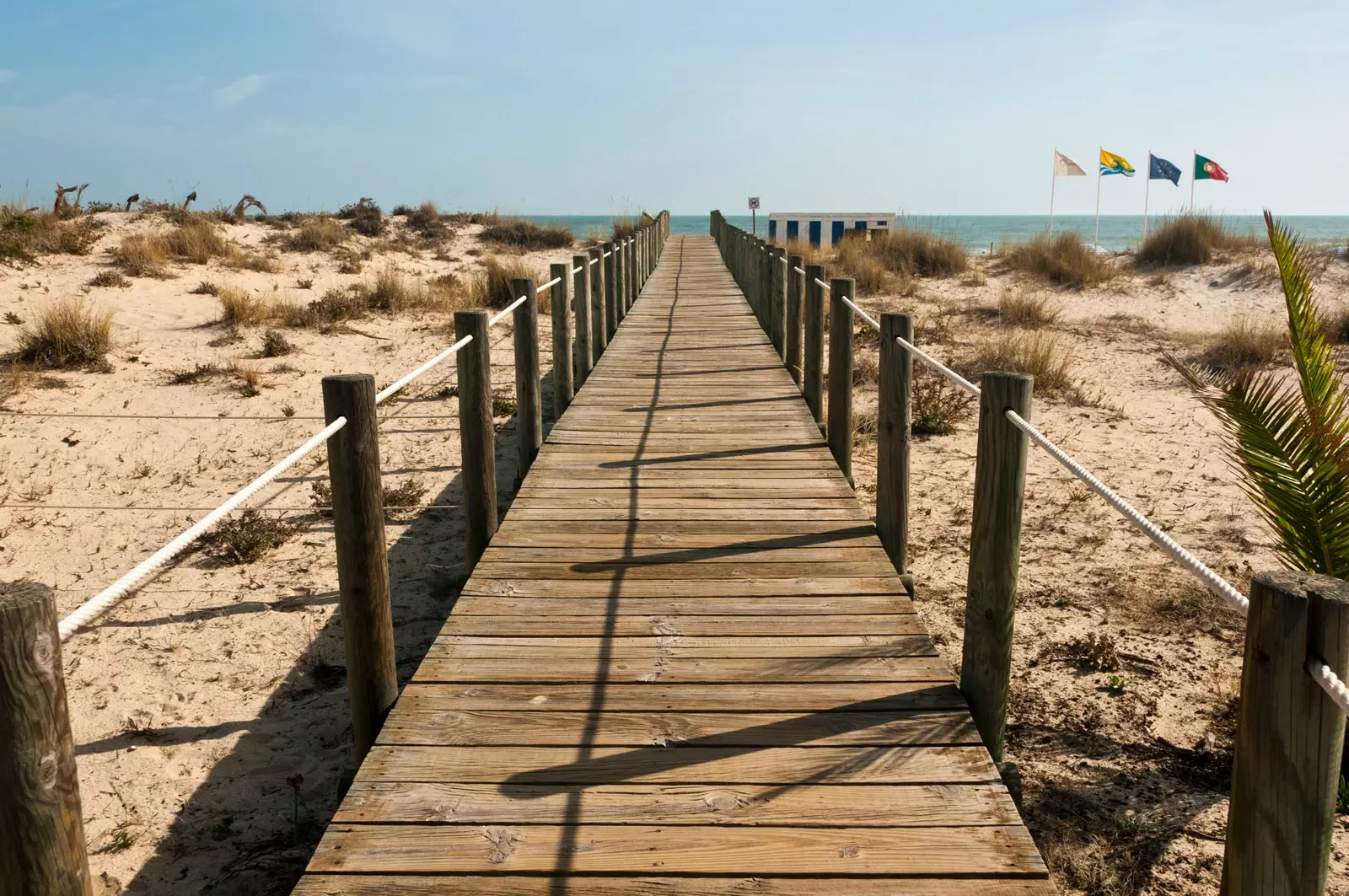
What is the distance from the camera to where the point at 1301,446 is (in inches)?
155

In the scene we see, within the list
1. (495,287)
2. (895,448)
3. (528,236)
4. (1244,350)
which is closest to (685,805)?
(895,448)

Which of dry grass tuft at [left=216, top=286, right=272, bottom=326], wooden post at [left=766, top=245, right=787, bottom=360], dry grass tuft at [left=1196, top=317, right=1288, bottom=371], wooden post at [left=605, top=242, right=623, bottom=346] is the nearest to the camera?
wooden post at [left=766, top=245, right=787, bottom=360]

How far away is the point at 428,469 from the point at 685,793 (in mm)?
6337

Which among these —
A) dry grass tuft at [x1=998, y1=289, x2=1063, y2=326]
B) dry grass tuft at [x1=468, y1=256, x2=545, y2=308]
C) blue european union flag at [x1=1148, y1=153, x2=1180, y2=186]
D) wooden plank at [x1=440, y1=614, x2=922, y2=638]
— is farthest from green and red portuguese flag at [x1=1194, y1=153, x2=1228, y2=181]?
wooden plank at [x1=440, y1=614, x2=922, y2=638]

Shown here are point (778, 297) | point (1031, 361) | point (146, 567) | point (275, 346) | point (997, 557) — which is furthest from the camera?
point (275, 346)

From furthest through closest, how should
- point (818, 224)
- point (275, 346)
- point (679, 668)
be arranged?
1. point (818, 224)
2. point (275, 346)
3. point (679, 668)

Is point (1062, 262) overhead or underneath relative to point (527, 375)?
overhead

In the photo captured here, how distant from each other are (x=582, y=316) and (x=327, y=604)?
3664 millimetres

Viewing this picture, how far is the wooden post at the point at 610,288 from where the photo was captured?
10.7 metres

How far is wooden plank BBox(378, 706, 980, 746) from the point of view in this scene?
2953 mm

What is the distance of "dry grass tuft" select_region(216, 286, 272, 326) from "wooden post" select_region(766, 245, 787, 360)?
6.90 meters

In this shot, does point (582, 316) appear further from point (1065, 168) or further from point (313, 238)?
point (1065, 168)

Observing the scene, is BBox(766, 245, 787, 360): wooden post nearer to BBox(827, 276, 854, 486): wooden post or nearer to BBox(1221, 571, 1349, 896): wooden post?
BBox(827, 276, 854, 486): wooden post

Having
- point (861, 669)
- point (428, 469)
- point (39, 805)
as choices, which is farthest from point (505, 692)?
point (428, 469)
